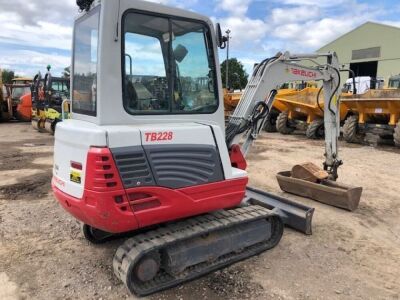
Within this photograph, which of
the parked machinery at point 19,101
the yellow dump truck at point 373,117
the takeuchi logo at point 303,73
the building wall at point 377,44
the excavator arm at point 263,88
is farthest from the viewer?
the building wall at point 377,44

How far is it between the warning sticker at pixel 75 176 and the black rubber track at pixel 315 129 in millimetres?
10351

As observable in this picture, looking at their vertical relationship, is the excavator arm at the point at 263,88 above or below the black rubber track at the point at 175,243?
above

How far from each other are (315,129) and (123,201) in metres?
10.4

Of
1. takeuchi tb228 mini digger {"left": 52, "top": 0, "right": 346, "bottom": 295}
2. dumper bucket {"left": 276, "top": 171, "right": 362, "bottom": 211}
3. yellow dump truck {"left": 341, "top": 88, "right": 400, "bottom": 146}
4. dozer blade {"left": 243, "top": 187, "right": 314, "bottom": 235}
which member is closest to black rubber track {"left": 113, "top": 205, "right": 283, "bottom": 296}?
takeuchi tb228 mini digger {"left": 52, "top": 0, "right": 346, "bottom": 295}

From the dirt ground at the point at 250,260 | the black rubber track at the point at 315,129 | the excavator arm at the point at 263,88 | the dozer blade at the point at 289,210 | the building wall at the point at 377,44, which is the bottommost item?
the dirt ground at the point at 250,260

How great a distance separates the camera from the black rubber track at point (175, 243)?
3.23m

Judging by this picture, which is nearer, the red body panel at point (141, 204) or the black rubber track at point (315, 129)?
the red body panel at point (141, 204)

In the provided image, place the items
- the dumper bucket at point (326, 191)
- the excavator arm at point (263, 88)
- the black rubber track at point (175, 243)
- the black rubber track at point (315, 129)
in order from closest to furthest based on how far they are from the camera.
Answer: the black rubber track at point (175, 243) → the excavator arm at point (263, 88) → the dumper bucket at point (326, 191) → the black rubber track at point (315, 129)

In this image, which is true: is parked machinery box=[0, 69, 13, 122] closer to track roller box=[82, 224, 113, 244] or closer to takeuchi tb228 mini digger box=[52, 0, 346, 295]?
track roller box=[82, 224, 113, 244]

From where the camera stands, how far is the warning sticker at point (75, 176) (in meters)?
3.21

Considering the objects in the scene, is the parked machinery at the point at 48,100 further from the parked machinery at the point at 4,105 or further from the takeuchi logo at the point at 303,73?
the takeuchi logo at the point at 303,73

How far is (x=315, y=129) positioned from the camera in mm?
12500

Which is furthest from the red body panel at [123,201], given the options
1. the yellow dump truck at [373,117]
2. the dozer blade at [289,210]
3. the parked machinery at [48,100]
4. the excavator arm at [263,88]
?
the parked machinery at [48,100]

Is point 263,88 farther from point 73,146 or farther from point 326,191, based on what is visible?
point 73,146
